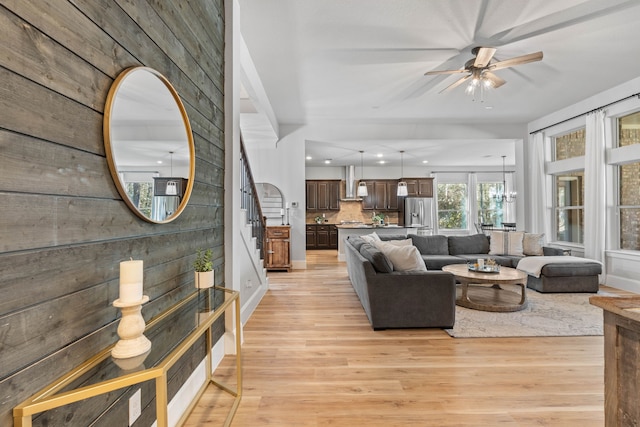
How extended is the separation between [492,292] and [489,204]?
717cm

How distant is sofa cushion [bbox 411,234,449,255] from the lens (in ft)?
20.1

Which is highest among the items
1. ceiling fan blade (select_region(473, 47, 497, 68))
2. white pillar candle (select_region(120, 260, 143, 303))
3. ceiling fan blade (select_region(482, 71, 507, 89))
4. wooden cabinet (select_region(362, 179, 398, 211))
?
ceiling fan blade (select_region(473, 47, 497, 68))

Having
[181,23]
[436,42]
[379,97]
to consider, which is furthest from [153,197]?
[379,97]

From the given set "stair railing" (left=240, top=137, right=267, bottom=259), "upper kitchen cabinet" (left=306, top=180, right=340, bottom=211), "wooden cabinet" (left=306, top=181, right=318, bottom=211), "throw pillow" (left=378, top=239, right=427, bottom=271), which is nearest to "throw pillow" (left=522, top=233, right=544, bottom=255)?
"throw pillow" (left=378, top=239, right=427, bottom=271)

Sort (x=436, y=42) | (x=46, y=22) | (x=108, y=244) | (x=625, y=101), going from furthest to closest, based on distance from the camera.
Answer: (x=625, y=101), (x=436, y=42), (x=108, y=244), (x=46, y=22)

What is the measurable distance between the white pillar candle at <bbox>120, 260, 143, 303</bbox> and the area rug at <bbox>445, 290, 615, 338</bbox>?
2.94m

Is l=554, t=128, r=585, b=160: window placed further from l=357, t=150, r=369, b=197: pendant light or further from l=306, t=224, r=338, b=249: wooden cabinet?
l=306, t=224, r=338, b=249: wooden cabinet

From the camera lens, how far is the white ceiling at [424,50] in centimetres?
305

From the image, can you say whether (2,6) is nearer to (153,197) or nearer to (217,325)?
(153,197)

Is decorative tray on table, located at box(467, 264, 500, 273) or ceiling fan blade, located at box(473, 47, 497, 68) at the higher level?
ceiling fan blade, located at box(473, 47, 497, 68)

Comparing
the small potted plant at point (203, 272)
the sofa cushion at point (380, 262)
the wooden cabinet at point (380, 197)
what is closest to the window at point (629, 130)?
the sofa cushion at point (380, 262)

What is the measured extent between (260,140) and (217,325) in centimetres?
485

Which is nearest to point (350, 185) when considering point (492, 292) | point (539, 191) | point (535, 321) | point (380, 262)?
point (539, 191)

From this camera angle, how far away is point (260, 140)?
6.77m
